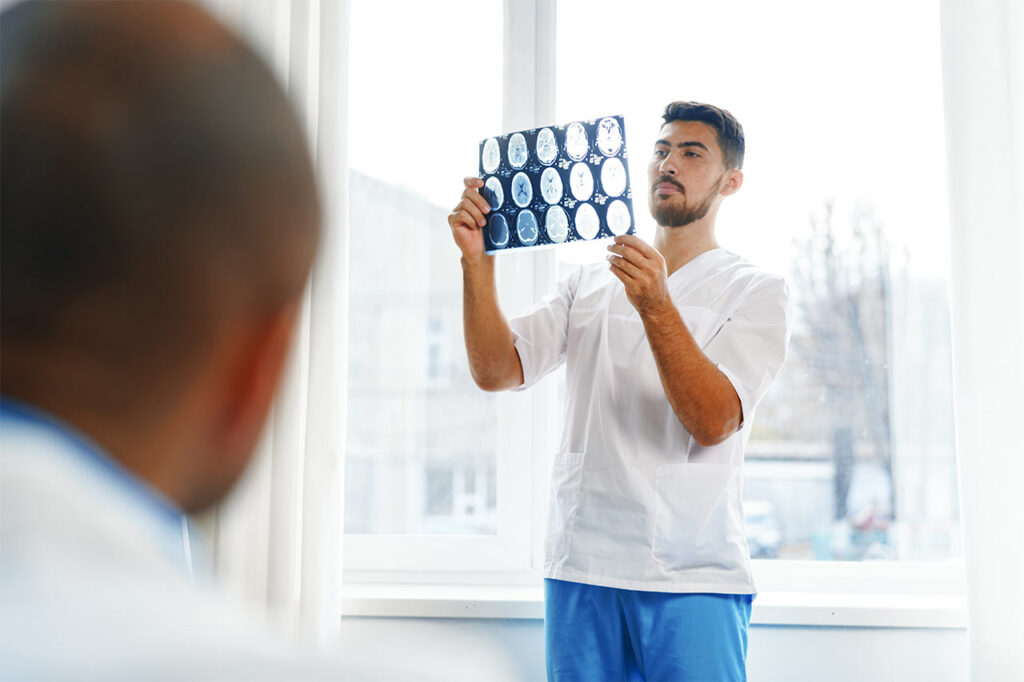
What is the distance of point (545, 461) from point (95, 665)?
2.20 meters

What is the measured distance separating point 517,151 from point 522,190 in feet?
0.27

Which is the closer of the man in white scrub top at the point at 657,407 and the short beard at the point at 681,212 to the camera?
the man in white scrub top at the point at 657,407

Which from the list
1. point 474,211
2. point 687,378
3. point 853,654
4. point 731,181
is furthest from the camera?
point 853,654

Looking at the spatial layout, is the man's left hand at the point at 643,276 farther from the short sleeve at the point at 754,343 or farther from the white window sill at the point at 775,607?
the white window sill at the point at 775,607

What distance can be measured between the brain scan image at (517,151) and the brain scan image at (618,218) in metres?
0.22

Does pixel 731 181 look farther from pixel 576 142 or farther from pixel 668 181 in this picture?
pixel 576 142

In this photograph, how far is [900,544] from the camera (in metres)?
2.45

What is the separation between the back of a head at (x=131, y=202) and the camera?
0.35m

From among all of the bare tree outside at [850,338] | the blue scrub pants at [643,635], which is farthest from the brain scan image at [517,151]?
the bare tree outside at [850,338]

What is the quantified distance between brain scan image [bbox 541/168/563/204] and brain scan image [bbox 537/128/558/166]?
0.07 feet

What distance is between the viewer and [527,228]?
1.89m

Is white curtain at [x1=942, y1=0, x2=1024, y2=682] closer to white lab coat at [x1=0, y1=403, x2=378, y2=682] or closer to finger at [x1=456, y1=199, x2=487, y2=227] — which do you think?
finger at [x1=456, y1=199, x2=487, y2=227]

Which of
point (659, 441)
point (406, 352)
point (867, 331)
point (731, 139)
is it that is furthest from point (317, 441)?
point (867, 331)

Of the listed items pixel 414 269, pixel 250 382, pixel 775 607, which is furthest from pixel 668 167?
pixel 250 382
